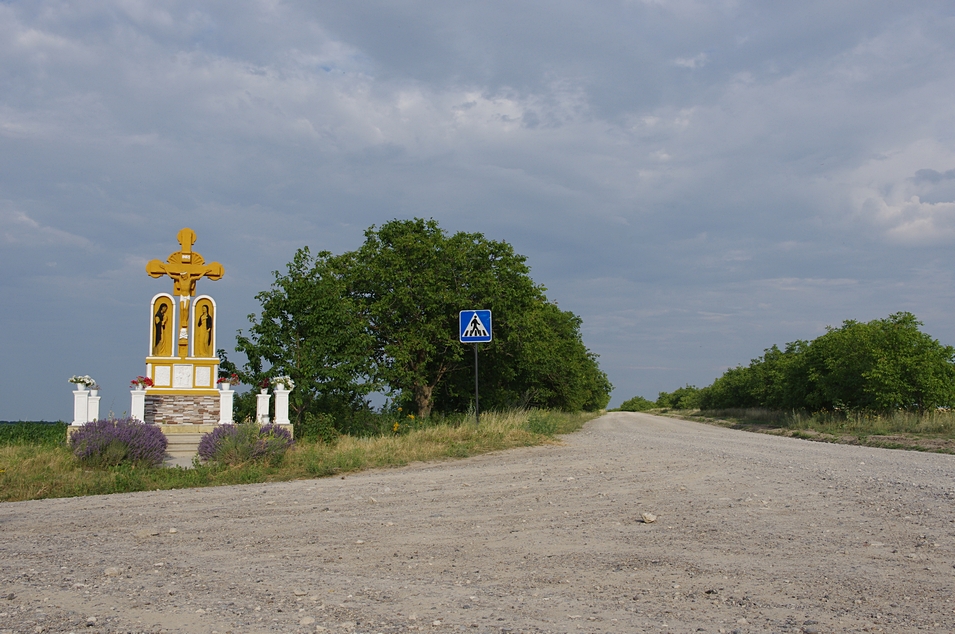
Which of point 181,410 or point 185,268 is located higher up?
point 185,268

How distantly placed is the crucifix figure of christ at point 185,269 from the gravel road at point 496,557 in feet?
50.4

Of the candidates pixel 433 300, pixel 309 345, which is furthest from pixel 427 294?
pixel 309 345

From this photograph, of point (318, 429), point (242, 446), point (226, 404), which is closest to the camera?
point (242, 446)

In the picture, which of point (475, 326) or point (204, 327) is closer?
point (475, 326)

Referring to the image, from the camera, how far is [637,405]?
6457 inches

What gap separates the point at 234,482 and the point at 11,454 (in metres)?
5.02

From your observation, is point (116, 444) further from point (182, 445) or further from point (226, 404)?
point (226, 404)

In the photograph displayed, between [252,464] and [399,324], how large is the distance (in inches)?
534

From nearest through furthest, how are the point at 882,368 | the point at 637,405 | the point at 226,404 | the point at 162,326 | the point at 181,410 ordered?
the point at 226,404, the point at 181,410, the point at 162,326, the point at 882,368, the point at 637,405

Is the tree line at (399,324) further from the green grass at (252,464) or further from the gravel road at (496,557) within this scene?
the gravel road at (496,557)

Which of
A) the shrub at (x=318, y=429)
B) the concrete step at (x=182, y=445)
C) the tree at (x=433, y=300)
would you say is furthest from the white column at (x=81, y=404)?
the tree at (x=433, y=300)

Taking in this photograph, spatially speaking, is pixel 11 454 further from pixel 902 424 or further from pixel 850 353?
pixel 850 353

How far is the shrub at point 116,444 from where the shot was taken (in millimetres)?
12031

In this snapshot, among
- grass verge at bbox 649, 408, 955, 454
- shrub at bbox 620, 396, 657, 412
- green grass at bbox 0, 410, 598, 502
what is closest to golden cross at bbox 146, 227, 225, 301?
green grass at bbox 0, 410, 598, 502
